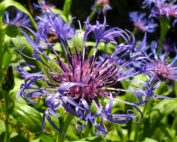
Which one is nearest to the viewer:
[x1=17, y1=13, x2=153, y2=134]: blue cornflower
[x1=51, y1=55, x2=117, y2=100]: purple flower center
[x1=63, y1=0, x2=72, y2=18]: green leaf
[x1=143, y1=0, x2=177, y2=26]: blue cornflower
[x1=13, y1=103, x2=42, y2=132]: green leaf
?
[x1=17, y1=13, x2=153, y2=134]: blue cornflower

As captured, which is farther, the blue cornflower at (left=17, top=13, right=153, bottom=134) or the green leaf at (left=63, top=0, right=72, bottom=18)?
the green leaf at (left=63, top=0, right=72, bottom=18)

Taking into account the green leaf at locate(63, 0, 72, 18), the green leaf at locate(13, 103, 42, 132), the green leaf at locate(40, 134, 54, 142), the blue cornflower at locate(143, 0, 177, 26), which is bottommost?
the green leaf at locate(40, 134, 54, 142)

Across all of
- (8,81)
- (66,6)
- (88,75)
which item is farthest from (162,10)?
(88,75)

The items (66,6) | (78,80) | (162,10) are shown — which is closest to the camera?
(78,80)

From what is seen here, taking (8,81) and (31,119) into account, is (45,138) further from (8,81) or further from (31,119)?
(8,81)

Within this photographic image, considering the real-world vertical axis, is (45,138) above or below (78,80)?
below

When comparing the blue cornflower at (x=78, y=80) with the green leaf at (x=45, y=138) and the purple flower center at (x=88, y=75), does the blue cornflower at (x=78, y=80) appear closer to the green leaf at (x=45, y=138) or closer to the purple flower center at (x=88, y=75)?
the purple flower center at (x=88, y=75)

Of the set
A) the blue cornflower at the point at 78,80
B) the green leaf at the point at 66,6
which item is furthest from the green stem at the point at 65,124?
the green leaf at the point at 66,6

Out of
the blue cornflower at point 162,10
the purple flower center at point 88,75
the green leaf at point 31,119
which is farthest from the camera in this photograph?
the blue cornflower at point 162,10

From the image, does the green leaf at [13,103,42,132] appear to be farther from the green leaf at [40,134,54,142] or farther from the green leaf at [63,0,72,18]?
the green leaf at [63,0,72,18]

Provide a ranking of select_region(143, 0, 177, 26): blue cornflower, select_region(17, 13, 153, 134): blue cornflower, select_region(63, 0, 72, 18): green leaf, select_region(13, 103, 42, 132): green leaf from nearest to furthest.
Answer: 1. select_region(17, 13, 153, 134): blue cornflower
2. select_region(13, 103, 42, 132): green leaf
3. select_region(63, 0, 72, 18): green leaf
4. select_region(143, 0, 177, 26): blue cornflower

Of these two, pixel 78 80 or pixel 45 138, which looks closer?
pixel 78 80

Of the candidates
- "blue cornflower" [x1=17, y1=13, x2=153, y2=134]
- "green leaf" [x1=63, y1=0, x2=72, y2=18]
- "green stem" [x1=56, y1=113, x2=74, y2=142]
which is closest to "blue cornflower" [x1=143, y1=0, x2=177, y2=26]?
"green leaf" [x1=63, y1=0, x2=72, y2=18]
